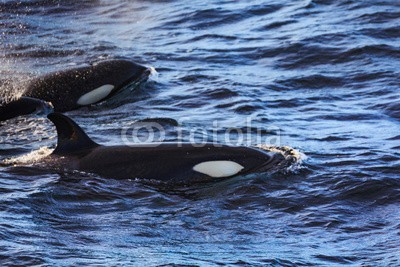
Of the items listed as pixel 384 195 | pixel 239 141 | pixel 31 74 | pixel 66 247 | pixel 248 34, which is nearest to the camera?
pixel 66 247

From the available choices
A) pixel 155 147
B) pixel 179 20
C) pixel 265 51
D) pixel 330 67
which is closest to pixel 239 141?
pixel 155 147

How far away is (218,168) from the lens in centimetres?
949

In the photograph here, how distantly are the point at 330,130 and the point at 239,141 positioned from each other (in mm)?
1351

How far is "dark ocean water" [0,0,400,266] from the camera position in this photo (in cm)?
777

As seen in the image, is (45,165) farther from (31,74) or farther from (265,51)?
(265,51)

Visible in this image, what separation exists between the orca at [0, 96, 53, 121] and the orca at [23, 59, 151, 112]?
19 centimetres

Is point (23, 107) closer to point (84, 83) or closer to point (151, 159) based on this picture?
point (84, 83)

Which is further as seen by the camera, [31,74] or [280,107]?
[31,74]

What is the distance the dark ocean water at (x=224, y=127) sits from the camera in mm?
7770

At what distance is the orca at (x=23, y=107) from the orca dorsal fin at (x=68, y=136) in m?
3.27

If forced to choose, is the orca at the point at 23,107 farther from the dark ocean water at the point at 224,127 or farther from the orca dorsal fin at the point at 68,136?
the orca dorsal fin at the point at 68,136

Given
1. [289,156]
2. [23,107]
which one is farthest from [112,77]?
[289,156]

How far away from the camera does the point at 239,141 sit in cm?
1156

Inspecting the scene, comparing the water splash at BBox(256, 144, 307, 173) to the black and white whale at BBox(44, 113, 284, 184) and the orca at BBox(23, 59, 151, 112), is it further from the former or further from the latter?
the orca at BBox(23, 59, 151, 112)
